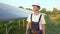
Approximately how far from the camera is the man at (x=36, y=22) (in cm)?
402

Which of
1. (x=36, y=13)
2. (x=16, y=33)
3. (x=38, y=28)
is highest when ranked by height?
(x=36, y=13)

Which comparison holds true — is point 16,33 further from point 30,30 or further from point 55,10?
point 55,10

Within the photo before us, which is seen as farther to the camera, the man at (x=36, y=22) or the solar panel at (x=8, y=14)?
the solar panel at (x=8, y=14)

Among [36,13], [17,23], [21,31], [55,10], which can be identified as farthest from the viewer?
[55,10]

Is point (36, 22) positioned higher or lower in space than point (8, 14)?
lower

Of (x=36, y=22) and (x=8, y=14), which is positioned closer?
(x=36, y=22)

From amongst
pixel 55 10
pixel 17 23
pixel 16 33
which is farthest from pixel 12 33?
pixel 55 10

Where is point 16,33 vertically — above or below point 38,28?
below

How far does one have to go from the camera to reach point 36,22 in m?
4.05

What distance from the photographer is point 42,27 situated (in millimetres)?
4039

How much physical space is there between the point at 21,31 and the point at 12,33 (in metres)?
0.81

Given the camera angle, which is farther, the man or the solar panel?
the solar panel

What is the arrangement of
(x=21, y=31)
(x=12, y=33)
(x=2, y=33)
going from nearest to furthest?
(x=2, y=33) < (x=12, y=33) < (x=21, y=31)

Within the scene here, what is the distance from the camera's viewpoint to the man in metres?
4.02
